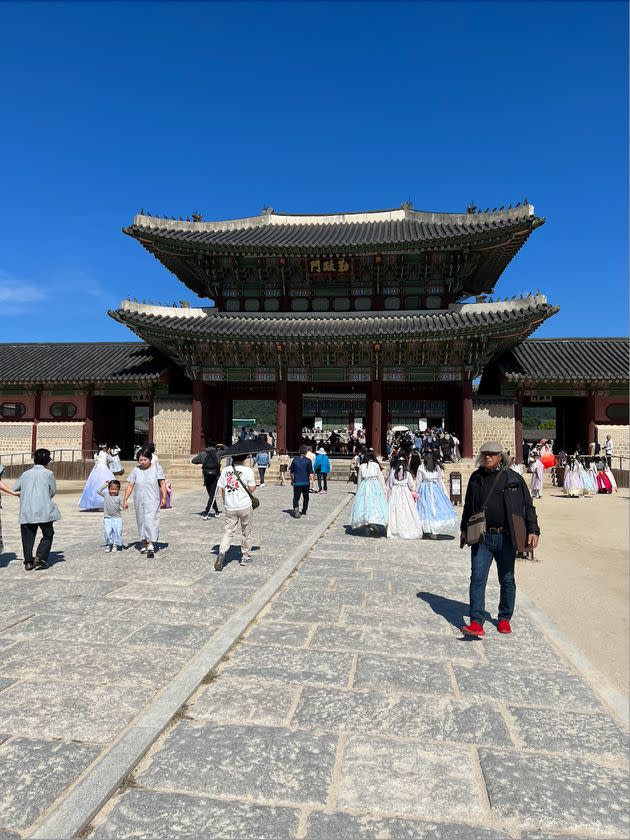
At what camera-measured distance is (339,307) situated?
76.4 feet

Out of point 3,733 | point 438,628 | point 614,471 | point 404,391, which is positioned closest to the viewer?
point 3,733

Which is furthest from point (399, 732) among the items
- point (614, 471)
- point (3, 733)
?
point (614, 471)

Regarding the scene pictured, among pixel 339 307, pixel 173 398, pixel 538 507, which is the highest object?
pixel 339 307

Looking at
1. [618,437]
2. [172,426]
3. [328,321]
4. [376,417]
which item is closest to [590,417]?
[618,437]

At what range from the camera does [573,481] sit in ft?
56.1

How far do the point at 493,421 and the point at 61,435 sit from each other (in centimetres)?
1967

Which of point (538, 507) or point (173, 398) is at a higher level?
point (173, 398)

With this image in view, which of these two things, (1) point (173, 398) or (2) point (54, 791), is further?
(1) point (173, 398)

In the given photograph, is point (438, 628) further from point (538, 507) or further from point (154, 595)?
point (538, 507)

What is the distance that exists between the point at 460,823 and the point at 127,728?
1.89 meters

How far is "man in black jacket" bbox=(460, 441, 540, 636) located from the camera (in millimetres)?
4594

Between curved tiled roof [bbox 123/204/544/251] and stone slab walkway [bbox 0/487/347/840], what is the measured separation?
53.1ft

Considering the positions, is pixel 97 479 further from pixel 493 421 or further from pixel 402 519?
pixel 493 421

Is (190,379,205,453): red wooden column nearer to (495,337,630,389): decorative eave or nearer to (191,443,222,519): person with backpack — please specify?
(191,443,222,519): person with backpack
